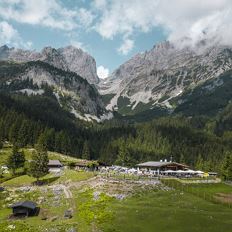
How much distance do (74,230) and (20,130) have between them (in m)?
139

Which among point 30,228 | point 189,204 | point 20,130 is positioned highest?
point 20,130

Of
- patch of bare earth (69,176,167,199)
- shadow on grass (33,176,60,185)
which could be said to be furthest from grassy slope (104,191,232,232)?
shadow on grass (33,176,60,185)

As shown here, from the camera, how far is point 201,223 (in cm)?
6378

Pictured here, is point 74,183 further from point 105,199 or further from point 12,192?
point 105,199

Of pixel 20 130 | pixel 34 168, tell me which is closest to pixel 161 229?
pixel 34 168

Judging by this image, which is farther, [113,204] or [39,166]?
[39,166]

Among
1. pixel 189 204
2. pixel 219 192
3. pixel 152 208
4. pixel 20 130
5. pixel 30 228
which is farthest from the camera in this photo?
pixel 20 130

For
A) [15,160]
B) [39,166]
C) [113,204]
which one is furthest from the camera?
[15,160]

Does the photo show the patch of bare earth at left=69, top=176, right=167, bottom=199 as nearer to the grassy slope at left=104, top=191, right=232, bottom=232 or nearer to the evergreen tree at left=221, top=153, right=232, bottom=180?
the grassy slope at left=104, top=191, right=232, bottom=232

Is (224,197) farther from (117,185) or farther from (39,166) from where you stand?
(39,166)

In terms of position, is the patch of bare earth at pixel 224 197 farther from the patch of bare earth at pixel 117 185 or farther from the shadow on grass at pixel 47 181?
the shadow on grass at pixel 47 181

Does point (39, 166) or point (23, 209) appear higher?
point (39, 166)

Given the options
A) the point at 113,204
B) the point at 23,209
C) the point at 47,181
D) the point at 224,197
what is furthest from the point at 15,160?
the point at 224,197

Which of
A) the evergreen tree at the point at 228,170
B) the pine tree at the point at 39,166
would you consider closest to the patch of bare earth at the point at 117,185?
the pine tree at the point at 39,166
